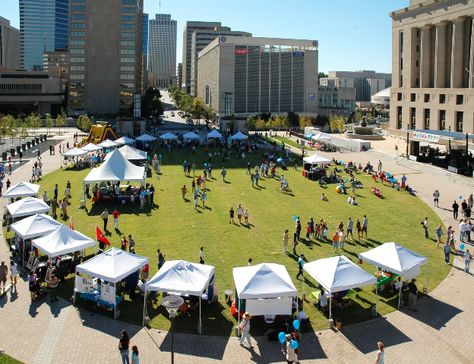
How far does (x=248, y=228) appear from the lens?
93.8 feet

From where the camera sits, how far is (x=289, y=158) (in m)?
57.1

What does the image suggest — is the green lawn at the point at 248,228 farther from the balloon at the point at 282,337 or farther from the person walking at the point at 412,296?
the balloon at the point at 282,337

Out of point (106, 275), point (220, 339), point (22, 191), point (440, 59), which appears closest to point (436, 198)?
point (220, 339)

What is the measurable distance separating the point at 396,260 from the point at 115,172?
21605 millimetres

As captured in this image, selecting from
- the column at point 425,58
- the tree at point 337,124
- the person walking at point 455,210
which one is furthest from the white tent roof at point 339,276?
the tree at point 337,124

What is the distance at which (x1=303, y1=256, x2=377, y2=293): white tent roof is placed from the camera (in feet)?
56.9

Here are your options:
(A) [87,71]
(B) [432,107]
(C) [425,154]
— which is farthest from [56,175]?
(A) [87,71]

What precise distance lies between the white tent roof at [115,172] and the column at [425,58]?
2804 inches

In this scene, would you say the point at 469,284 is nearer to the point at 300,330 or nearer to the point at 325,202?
the point at 300,330

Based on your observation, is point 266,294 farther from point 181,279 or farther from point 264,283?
point 181,279

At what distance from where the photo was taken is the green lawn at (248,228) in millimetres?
18219

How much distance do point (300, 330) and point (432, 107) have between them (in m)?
78.5

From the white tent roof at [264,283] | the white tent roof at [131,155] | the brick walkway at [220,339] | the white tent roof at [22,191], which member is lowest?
the brick walkway at [220,339]

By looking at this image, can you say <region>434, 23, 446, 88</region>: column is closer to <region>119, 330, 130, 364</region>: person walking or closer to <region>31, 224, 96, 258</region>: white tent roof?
Answer: <region>31, 224, 96, 258</region>: white tent roof
